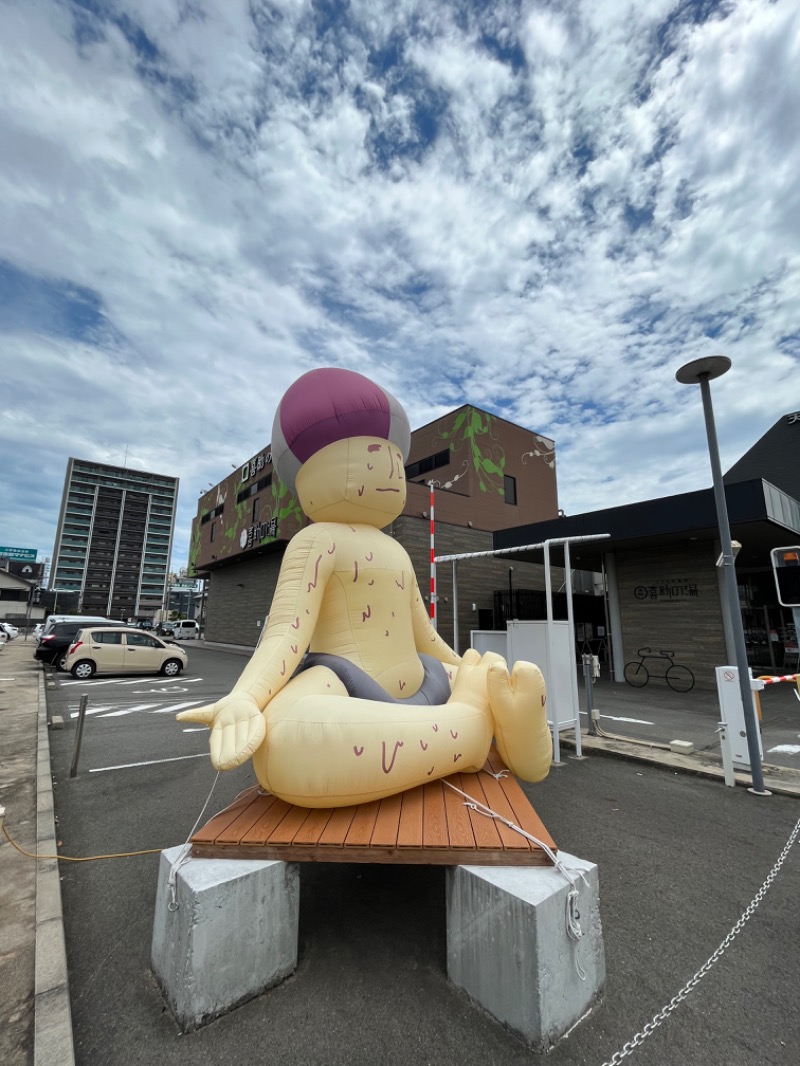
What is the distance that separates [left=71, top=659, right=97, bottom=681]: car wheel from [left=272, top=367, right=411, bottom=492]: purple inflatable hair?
45.2ft

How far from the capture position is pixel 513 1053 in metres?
1.69

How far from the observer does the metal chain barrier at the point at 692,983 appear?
1.70 metres

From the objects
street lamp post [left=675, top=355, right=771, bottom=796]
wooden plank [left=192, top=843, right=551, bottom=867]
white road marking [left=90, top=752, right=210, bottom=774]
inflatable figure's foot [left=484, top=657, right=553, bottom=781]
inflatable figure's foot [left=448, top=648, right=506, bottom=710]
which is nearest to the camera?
wooden plank [left=192, top=843, right=551, bottom=867]

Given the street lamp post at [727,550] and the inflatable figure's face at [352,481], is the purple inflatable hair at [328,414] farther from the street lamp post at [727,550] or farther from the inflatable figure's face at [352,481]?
the street lamp post at [727,550]

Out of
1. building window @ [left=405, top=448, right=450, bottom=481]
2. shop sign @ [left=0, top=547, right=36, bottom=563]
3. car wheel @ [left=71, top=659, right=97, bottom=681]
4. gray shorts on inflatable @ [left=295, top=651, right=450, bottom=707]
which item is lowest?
car wheel @ [left=71, top=659, right=97, bottom=681]

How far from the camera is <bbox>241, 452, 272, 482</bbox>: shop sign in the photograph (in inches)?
1000

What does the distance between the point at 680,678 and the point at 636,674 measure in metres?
1.08

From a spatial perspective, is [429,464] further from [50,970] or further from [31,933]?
[50,970]

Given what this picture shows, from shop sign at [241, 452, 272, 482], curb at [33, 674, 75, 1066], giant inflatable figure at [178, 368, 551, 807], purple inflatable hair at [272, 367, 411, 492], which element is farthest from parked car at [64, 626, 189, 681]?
purple inflatable hair at [272, 367, 411, 492]

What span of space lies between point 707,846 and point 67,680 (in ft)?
50.5

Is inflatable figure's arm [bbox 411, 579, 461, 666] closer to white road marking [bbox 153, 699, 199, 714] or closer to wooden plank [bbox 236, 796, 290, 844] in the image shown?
wooden plank [bbox 236, 796, 290, 844]

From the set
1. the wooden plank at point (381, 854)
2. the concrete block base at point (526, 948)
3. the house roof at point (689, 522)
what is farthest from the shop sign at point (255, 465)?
the concrete block base at point (526, 948)

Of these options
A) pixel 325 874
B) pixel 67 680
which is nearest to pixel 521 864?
pixel 325 874

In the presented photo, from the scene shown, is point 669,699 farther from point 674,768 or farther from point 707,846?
point 707,846
